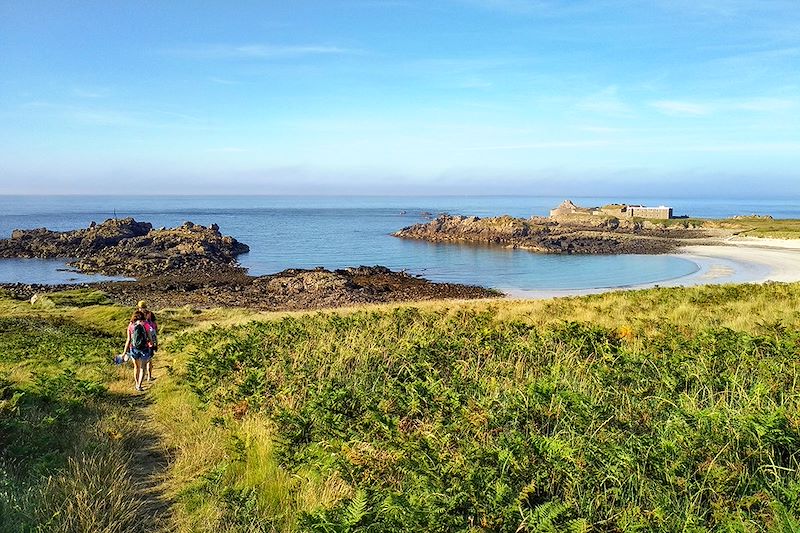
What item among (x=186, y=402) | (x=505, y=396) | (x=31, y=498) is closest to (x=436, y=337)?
(x=505, y=396)

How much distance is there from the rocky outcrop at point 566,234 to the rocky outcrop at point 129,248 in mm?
37537

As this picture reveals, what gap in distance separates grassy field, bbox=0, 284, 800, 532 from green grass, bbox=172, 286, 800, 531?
0.02 meters

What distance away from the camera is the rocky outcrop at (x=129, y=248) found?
5891 cm

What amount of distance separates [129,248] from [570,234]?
65.5 m

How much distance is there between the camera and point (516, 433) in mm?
5617

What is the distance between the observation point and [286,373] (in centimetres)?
870

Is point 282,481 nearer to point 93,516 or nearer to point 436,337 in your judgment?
point 93,516

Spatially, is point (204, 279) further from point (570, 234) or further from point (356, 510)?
point (570, 234)

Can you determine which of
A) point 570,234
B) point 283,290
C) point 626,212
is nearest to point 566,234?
point 570,234

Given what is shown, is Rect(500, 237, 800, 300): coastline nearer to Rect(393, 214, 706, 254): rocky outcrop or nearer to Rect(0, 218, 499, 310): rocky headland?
Rect(393, 214, 706, 254): rocky outcrop

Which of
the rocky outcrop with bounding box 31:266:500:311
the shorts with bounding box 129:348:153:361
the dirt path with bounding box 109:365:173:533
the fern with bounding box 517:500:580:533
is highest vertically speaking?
the fern with bounding box 517:500:580:533

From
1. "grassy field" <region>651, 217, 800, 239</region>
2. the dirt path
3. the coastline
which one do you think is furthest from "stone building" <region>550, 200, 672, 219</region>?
the dirt path

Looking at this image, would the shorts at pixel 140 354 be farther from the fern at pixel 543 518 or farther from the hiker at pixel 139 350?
the fern at pixel 543 518

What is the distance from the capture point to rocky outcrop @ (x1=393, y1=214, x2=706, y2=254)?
261ft
